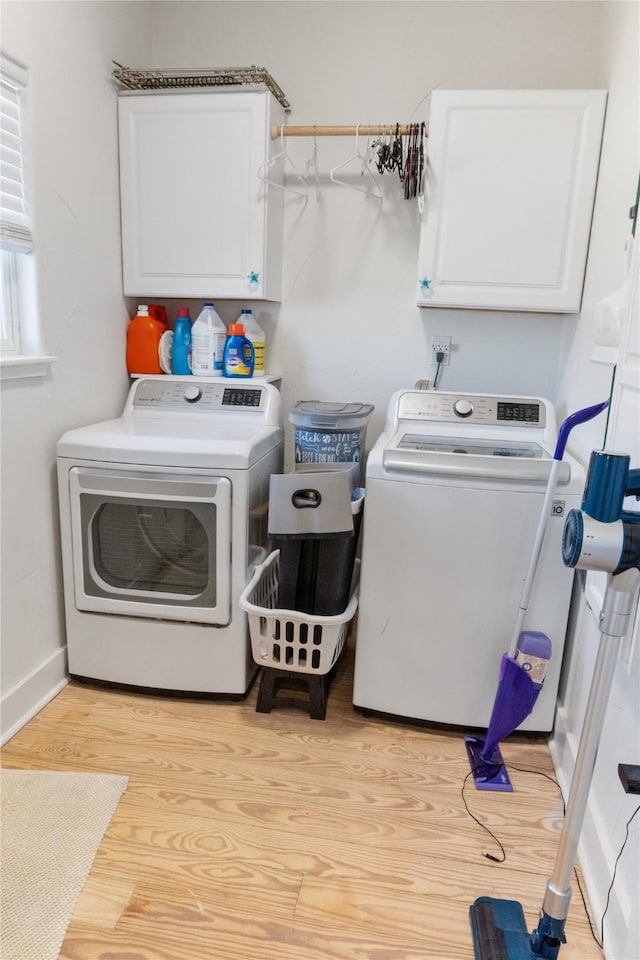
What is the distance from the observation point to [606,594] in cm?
101

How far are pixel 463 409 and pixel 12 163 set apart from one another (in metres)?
1.63

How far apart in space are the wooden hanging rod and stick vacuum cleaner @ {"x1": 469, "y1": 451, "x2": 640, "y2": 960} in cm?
176

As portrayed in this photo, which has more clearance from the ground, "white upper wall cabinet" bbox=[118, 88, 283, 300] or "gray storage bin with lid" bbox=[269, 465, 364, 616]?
"white upper wall cabinet" bbox=[118, 88, 283, 300]

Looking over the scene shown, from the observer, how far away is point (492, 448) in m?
2.03

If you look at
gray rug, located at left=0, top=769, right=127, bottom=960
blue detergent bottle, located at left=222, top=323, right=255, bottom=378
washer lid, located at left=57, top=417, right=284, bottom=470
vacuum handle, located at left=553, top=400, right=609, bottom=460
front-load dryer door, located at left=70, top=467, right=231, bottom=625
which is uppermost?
blue detergent bottle, located at left=222, top=323, right=255, bottom=378

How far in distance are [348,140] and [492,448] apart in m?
1.37

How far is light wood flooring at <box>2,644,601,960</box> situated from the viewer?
4.22ft

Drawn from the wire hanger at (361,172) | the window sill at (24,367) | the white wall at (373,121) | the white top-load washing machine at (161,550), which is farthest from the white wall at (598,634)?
the window sill at (24,367)

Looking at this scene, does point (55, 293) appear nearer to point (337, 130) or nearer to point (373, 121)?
point (337, 130)

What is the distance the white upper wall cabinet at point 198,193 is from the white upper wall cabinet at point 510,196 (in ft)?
1.98

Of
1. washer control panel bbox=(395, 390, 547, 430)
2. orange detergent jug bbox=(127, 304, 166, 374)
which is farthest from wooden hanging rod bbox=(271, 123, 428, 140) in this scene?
washer control panel bbox=(395, 390, 547, 430)

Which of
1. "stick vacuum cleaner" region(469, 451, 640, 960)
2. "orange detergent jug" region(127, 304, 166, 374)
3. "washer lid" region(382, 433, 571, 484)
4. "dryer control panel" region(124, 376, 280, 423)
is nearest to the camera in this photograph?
"stick vacuum cleaner" region(469, 451, 640, 960)

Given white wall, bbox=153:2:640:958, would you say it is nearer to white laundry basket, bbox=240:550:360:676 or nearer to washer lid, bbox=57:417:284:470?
washer lid, bbox=57:417:284:470

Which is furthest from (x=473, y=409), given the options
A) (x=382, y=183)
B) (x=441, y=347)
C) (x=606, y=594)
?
(x=606, y=594)
